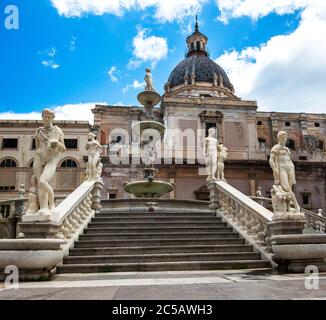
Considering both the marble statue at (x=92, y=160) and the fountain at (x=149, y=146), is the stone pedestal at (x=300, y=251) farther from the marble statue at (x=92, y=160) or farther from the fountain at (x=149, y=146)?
the fountain at (x=149, y=146)

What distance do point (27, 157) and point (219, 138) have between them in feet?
67.7

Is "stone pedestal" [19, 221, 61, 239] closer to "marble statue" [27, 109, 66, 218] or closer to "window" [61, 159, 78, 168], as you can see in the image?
"marble statue" [27, 109, 66, 218]

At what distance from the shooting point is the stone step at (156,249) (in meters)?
8.03

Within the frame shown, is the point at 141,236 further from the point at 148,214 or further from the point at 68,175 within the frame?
the point at 68,175

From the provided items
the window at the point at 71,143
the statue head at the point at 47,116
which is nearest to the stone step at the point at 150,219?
the statue head at the point at 47,116

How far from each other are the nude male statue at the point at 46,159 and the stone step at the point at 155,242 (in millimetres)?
1716

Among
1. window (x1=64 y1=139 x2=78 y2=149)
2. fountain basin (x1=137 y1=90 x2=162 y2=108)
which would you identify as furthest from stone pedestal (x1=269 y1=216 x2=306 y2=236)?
window (x1=64 y1=139 x2=78 y2=149)

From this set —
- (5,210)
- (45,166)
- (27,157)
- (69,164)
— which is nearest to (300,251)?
(45,166)

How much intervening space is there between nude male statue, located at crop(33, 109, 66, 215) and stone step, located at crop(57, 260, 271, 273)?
1287mm

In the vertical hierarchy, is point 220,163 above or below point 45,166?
above

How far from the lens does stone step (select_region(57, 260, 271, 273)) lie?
7152 mm

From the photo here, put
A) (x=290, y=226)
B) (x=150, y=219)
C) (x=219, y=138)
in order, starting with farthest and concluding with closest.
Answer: (x=219, y=138) → (x=150, y=219) → (x=290, y=226)

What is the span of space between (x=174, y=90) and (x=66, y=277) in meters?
44.2

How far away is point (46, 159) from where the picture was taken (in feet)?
23.4
